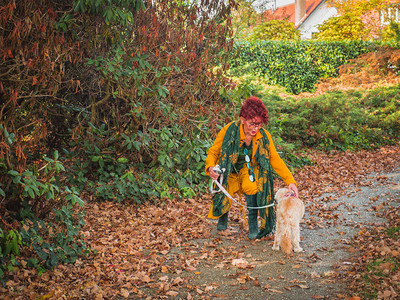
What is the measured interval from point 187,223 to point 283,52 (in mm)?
14008

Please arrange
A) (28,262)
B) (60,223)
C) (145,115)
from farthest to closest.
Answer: (145,115) < (60,223) < (28,262)

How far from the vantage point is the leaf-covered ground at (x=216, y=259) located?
12.1 ft

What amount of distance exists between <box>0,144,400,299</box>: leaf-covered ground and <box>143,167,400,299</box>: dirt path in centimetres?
1

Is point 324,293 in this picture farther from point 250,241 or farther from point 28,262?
point 28,262

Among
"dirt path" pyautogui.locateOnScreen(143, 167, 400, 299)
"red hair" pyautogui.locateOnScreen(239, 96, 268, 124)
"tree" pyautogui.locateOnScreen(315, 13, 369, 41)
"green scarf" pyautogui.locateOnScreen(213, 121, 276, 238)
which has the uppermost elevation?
"tree" pyautogui.locateOnScreen(315, 13, 369, 41)

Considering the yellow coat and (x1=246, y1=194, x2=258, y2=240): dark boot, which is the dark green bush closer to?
the yellow coat

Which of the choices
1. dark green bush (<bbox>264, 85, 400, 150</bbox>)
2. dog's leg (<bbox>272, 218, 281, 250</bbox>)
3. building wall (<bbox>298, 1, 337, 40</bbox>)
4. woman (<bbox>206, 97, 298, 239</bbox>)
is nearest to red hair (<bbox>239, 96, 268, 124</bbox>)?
woman (<bbox>206, 97, 298, 239</bbox>)

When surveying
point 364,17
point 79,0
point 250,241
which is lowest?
point 250,241

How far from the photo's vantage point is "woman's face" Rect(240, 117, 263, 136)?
4.80 metres

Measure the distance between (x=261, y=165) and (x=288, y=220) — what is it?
85 centimetres

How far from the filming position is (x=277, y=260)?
4414mm

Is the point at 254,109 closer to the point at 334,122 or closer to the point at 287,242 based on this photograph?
the point at 287,242

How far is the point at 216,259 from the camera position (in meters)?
4.60

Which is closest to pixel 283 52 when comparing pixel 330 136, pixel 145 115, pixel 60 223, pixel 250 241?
pixel 330 136
